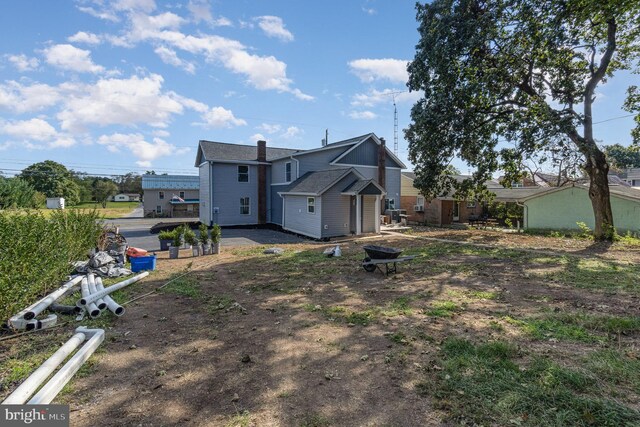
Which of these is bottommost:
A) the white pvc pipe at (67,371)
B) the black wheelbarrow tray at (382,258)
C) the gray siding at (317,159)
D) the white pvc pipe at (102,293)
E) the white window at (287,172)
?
the white pvc pipe at (67,371)

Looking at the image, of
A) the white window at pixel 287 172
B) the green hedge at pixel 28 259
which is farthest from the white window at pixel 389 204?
the green hedge at pixel 28 259

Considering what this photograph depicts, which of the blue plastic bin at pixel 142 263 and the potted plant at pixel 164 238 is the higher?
the potted plant at pixel 164 238

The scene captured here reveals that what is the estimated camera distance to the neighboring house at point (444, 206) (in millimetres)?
26531

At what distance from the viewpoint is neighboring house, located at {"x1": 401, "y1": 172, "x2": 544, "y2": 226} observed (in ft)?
87.0

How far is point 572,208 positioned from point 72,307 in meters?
26.7

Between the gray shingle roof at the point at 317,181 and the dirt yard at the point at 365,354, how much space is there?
10148 millimetres

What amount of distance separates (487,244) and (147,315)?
48.1ft

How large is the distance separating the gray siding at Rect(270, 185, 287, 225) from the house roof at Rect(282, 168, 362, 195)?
2365 millimetres

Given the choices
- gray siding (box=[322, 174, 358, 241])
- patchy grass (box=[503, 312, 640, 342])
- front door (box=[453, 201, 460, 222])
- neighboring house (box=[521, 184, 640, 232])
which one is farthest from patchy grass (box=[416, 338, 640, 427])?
front door (box=[453, 201, 460, 222])

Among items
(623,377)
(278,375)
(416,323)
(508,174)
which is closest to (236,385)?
(278,375)

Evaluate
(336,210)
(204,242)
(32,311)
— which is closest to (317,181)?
(336,210)

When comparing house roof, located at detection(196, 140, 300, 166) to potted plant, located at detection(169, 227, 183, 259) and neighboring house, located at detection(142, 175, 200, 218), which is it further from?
neighboring house, located at detection(142, 175, 200, 218)

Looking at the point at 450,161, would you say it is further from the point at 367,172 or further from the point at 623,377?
the point at 623,377

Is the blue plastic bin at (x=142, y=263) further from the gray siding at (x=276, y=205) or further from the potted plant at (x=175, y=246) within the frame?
the gray siding at (x=276, y=205)
